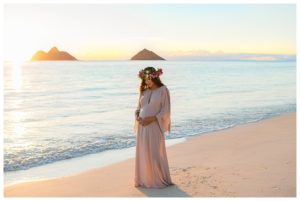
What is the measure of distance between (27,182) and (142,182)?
2554 mm

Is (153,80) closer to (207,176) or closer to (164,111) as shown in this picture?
(164,111)

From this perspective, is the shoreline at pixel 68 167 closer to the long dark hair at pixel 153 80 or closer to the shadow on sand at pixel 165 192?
the shadow on sand at pixel 165 192

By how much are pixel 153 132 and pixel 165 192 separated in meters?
1.09

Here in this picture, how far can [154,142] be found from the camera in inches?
313

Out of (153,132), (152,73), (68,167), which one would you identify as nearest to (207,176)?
(153,132)

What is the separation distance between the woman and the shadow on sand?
10 centimetres

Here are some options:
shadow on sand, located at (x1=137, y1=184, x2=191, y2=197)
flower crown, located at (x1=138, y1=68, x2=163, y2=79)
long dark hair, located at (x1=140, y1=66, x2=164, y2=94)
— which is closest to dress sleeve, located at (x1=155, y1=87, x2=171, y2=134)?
long dark hair, located at (x1=140, y1=66, x2=164, y2=94)

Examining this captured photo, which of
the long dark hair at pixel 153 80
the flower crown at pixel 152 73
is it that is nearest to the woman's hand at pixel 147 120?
the long dark hair at pixel 153 80

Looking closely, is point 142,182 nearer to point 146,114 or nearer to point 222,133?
point 146,114

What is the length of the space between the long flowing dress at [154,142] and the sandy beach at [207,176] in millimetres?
218

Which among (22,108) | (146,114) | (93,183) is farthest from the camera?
(22,108)

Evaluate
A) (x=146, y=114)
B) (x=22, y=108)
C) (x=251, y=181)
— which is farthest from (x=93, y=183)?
(x=22, y=108)

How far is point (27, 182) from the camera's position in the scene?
29.5 feet

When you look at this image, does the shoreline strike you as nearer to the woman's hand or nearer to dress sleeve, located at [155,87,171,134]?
the woman's hand
